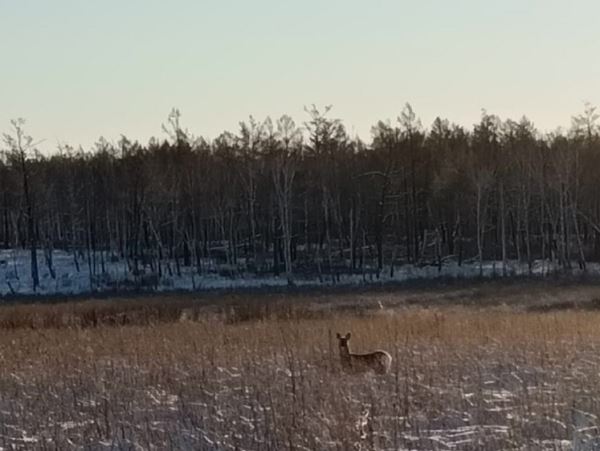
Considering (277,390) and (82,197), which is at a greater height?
(82,197)

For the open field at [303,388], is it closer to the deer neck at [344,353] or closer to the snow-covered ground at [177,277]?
the deer neck at [344,353]

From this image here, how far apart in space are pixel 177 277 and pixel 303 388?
3881cm

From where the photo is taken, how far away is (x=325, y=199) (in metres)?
49.2

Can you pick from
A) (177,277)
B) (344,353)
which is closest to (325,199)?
(177,277)

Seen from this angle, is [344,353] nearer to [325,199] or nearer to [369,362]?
[369,362]

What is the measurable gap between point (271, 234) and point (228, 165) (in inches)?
204

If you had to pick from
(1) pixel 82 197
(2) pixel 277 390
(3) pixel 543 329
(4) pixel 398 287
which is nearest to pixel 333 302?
(4) pixel 398 287

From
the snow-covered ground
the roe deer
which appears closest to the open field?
the roe deer

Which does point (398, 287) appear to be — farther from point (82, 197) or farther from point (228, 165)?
point (82, 197)

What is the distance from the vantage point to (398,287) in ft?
126

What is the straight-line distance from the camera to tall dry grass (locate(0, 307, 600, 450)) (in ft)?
23.3

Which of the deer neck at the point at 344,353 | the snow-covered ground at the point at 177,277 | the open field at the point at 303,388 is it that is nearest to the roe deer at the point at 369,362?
the deer neck at the point at 344,353

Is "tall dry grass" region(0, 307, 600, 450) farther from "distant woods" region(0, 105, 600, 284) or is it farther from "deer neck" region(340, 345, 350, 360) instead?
"distant woods" region(0, 105, 600, 284)

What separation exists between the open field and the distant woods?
31619 millimetres
